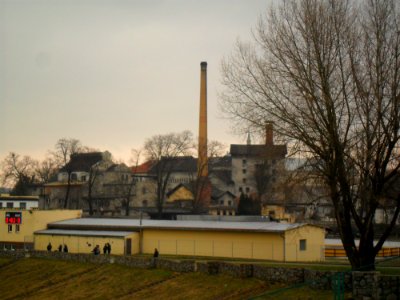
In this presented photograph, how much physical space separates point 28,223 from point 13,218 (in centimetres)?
199

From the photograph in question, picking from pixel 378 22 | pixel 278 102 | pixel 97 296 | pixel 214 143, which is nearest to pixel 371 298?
pixel 278 102

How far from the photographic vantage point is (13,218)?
6250cm

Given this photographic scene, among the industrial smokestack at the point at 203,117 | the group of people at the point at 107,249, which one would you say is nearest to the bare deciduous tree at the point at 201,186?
the industrial smokestack at the point at 203,117

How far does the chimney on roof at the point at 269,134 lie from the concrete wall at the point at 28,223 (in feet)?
135

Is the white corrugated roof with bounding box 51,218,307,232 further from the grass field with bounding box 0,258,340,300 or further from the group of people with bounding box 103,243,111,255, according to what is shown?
the grass field with bounding box 0,258,340,300

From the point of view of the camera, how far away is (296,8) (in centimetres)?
2502

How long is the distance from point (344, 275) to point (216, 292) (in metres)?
8.83

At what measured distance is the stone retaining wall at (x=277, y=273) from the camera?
22.3 m

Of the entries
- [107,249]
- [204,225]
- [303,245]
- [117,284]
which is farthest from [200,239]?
[117,284]

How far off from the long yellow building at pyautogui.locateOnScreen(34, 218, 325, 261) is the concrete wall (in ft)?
8.04

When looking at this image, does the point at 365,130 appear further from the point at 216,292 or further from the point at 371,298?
the point at 216,292

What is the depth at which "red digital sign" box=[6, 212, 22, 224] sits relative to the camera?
204 ft

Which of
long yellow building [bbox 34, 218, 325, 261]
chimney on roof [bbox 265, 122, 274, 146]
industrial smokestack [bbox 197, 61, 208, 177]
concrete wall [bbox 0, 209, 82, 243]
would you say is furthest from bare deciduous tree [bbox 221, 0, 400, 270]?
industrial smokestack [bbox 197, 61, 208, 177]

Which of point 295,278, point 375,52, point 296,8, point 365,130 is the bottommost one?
point 295,278
